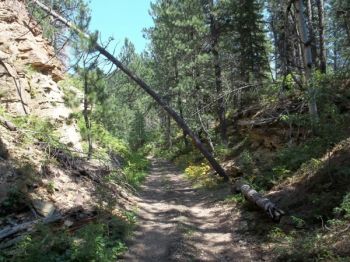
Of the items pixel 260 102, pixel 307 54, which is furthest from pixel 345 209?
pixel 260 102

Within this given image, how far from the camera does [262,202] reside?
9.30 metres

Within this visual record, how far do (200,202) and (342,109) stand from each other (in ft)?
18.1

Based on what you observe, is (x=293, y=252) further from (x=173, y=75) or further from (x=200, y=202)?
(x=173, y=75)

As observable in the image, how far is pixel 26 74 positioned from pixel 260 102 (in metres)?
9.95

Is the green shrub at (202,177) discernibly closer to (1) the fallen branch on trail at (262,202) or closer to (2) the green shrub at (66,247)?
(1) the fallen branch on trail at (262,202)

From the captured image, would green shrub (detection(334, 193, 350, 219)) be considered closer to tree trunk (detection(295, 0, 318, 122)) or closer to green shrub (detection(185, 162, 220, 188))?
tree trunk (detection(295, 0, 318, 122))

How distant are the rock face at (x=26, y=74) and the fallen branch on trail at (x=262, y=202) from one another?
20.7 ft

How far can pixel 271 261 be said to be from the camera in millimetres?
6719

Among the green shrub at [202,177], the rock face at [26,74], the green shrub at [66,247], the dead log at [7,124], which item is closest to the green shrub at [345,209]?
the green shrub at [66,247]

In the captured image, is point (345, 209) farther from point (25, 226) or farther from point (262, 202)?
point (25, 226)

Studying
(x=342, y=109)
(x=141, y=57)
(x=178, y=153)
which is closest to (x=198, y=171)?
(x=342, y=109)

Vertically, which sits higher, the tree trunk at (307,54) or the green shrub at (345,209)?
the tree trunk at (307,54)

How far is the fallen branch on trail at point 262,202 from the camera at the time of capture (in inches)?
335

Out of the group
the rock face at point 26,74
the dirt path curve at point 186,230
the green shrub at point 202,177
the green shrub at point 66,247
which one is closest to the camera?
the green shrub at point 66,247
